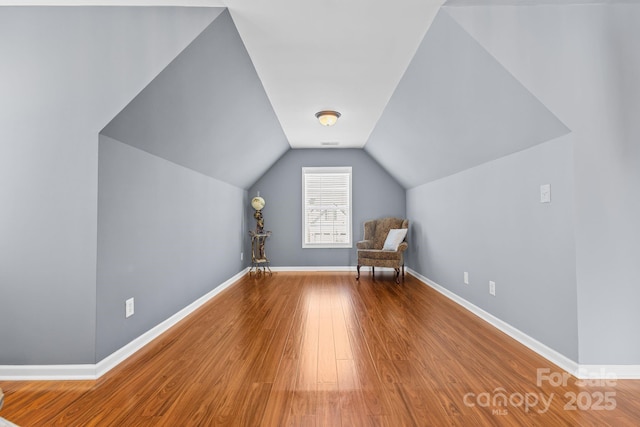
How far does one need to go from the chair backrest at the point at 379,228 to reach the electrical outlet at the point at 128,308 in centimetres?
381

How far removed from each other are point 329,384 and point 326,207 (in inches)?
163

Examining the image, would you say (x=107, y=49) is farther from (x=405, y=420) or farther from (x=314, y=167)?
(x=314, y=167)

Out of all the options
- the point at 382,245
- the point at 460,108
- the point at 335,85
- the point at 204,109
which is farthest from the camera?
the point at 382,245

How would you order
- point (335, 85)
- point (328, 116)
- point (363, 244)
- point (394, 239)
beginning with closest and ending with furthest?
point (335, 85) < point (328, 116) < point (394, 239) < point (363, 244)

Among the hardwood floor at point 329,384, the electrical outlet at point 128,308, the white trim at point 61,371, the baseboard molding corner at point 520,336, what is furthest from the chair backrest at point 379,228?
the white trim at point 61,371

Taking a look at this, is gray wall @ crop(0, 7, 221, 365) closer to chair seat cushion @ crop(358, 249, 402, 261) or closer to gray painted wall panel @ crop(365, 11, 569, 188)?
gray painted wall panel @ crop(365, 11, 569, 188)

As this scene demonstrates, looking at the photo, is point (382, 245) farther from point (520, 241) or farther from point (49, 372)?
point (49, 372)

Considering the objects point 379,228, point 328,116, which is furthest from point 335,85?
point 379,228

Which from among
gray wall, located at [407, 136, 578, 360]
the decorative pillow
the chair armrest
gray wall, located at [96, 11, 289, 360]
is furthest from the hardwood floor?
the chair armrest

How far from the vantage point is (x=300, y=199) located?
570 centimetres

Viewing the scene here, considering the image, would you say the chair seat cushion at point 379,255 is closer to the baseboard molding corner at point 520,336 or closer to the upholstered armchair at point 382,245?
the upholstered armchair at point 382,245

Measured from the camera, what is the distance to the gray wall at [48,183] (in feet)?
6.15

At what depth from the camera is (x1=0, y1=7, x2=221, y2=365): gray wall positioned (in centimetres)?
187

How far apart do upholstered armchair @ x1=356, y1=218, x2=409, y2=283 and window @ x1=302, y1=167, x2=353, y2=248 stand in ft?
2.05
